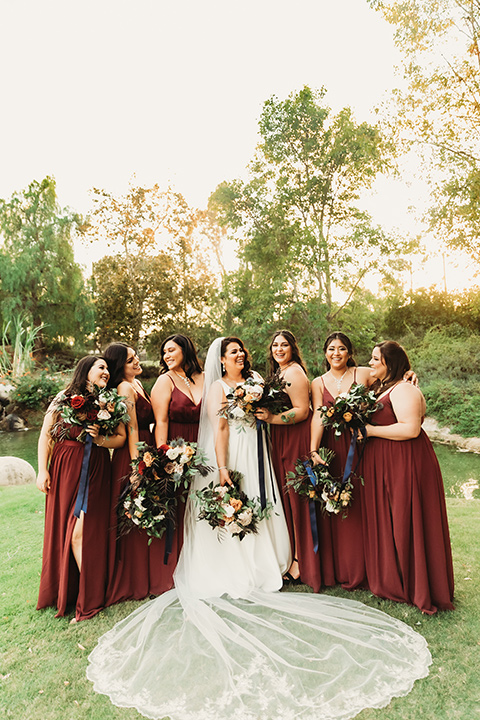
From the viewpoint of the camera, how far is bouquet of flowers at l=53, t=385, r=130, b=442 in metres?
3.97

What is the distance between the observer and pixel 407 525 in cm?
398

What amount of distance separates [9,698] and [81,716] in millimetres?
571

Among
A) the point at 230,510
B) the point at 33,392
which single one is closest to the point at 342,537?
the point at 230,510

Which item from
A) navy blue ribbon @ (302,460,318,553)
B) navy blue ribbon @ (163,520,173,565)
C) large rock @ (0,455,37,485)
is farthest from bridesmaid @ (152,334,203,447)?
large rock @ (0,455,37,485)

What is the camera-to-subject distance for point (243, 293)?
2030 centimetres

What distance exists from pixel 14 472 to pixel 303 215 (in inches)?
571

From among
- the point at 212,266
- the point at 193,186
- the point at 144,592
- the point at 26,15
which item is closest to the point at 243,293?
the point at 212,266

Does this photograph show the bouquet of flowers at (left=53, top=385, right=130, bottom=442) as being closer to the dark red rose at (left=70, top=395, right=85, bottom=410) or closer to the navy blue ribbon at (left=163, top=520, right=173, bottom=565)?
the dark red rose at (left=70, top=395, right=85, bottom=410)

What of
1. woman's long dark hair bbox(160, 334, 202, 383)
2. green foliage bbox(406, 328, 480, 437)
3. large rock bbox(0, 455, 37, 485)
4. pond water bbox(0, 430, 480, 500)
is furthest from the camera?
green foliage bbox(406, 328, 480, 437)

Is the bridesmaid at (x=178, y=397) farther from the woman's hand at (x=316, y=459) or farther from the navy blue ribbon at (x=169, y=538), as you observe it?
the woman's hand at (x=316, y=459)

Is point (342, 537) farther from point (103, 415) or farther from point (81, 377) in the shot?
point (81, 377)

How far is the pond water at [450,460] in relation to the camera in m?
9.80

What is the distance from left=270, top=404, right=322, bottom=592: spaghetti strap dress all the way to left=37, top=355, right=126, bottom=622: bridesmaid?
1501 mm

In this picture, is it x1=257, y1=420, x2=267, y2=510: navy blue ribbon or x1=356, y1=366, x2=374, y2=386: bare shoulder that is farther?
x1=356, y1=366, x2=374, y2=386: bare shoulder
